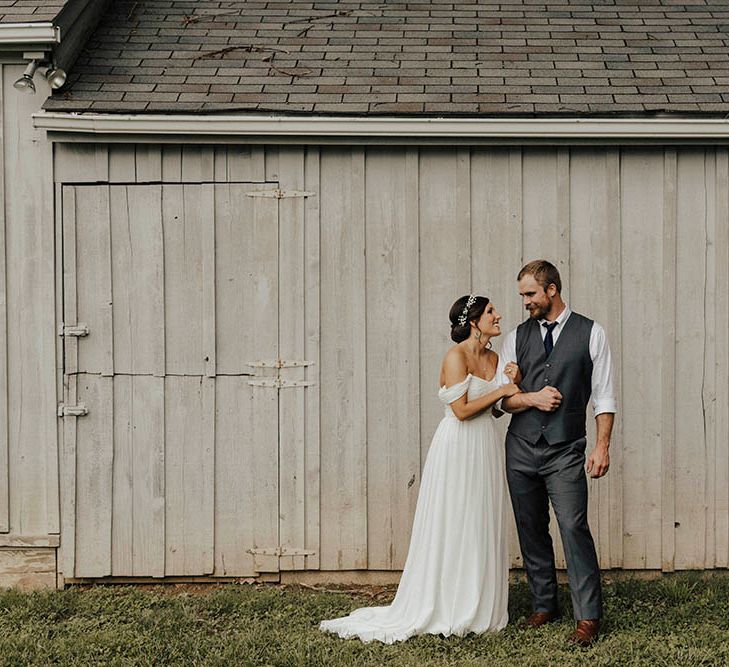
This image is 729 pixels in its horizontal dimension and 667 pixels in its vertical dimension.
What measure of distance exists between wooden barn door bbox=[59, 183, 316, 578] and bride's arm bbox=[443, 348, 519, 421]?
1.30 meters

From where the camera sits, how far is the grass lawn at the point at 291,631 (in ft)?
18.3

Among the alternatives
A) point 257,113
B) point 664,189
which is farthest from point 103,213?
point 664,189

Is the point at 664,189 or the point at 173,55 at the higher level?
the point at 173,55

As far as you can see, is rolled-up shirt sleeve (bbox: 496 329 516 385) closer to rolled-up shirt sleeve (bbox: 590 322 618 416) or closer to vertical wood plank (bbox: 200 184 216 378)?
rolled-up shirt sleeve (bbox: 590 322 618 416)

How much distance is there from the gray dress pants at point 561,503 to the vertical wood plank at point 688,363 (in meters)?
1.29

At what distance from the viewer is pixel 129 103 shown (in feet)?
22.0

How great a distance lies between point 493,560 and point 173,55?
386 centimetres

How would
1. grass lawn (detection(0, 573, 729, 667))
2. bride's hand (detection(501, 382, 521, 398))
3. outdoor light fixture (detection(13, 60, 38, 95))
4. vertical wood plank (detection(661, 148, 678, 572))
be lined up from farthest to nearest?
1. vertical wood plank (detection(661, 148, 678, 572))
2. outdoor light fixture (detection(13, 60, 38, 95))
3. bride's hand (detection(501, 382, 521, 398))
4. grass lawn (detection(0, 573, 729, 667))

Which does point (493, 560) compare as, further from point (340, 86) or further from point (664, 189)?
point (340, 86)

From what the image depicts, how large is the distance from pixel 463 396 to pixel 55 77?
3.15 m

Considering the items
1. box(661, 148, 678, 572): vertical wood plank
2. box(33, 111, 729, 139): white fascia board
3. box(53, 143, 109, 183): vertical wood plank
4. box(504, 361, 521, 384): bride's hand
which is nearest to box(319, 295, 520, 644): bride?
box(504, 361, 521, 384): bride's hand

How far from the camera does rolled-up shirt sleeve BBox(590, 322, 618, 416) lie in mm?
5707

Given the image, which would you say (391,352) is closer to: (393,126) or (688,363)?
(393,126)

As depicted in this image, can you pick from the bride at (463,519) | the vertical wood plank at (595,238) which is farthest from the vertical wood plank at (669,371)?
the bride at (463,519)
